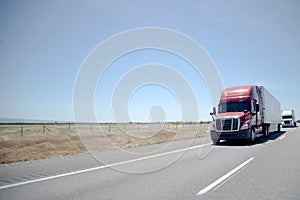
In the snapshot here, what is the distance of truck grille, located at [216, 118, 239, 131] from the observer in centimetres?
1443

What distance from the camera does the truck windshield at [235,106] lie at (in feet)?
51.0

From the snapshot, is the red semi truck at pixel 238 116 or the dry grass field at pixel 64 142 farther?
the red semi truck at pixel 238 116

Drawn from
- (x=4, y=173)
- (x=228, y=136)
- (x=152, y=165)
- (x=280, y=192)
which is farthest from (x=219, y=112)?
(x=4, y=173)

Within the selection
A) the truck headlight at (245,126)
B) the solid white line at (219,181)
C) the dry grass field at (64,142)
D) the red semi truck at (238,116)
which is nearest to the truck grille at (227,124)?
the red semi truck at (238,116)

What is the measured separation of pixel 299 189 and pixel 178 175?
2.91 m

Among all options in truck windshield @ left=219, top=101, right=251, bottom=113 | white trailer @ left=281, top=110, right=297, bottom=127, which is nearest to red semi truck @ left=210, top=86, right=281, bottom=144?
truck windshield @ left=219, top=101, right=251, bottom=113

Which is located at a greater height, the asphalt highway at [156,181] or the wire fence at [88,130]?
the asphalt highway at [156,181]

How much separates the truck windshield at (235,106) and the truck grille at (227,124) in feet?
4.39

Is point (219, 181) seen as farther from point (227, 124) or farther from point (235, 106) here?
point (235, 106)

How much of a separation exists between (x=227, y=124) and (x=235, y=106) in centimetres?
186

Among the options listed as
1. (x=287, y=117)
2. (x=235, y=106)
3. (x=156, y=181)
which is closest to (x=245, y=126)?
(x=235, y=106)

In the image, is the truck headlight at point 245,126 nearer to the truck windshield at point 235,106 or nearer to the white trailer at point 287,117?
the truck windshield at point 235,106

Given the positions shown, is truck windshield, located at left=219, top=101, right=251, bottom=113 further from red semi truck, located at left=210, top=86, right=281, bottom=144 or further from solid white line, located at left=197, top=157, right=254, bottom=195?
solid white line, located at left=197, top=157, right=254, bottom=195

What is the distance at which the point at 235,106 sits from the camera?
51.9ft
